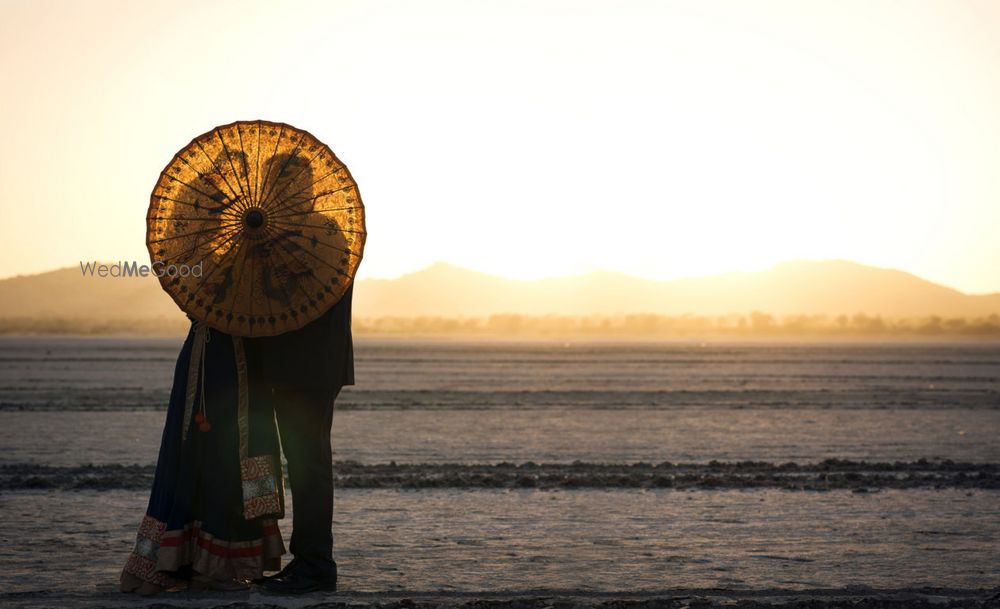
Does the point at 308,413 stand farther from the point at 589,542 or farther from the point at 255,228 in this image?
the point at 589,542

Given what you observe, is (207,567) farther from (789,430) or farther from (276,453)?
(789,430)

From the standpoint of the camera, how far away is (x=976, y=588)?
6.10 meters

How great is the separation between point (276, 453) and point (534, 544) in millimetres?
1909

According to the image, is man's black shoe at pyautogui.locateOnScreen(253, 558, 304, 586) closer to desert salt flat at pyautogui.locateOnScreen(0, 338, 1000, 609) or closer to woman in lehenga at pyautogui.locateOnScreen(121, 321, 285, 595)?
woman in lehenga at pyautogui.locateOnScreen(121, 321, 285, 595)

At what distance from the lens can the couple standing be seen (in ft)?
19.7

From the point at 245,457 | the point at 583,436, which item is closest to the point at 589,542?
the point at 245,457

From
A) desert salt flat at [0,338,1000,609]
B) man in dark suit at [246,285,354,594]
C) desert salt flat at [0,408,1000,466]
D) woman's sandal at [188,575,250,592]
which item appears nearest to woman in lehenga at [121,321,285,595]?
woman's sandal at [188,575,250,592]

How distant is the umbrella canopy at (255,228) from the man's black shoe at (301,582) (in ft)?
4.10

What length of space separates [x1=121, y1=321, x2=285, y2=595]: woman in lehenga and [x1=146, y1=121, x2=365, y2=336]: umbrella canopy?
0.26 m

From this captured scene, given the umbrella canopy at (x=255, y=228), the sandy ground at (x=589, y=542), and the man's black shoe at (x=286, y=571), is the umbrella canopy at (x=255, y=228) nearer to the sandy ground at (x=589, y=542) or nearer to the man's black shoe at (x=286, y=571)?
the man's black shoe at (x=286, y=571)

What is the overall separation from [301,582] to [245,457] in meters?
0.70

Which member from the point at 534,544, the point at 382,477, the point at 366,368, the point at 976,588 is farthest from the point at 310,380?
the point at 366,368

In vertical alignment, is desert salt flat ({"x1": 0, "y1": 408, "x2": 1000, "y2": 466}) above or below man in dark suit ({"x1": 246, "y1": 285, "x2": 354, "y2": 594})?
below

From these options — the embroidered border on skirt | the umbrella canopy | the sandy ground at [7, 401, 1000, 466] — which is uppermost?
the umbrella canopy
